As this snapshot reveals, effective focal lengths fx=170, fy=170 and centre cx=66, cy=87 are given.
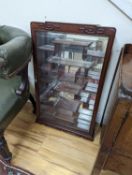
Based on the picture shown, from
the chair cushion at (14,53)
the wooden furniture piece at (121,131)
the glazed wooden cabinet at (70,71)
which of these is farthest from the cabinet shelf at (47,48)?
the wooden furniture piece at (121,131)

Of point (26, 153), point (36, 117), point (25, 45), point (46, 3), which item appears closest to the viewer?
point (25, 45)

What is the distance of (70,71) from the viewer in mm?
1131

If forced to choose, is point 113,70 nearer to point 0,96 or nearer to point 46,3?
point 46,3

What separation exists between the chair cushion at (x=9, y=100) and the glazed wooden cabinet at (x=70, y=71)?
0.22 meters

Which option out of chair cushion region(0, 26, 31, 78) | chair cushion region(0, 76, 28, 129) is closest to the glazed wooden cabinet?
chair cushion region(0, 26, 31, 78)

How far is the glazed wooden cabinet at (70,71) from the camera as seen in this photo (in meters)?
0.96

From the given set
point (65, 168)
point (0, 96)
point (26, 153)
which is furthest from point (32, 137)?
point (0, 96)

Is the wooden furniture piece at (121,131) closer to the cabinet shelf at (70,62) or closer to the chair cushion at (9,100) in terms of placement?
the cabinet shelf at (70,62)

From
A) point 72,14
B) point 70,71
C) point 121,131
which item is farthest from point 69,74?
point 121,131

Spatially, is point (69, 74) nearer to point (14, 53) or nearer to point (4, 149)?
point (14, 53)

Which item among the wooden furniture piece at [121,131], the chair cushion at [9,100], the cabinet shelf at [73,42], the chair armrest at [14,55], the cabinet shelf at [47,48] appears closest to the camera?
the wooden furniture piece at [121,131]

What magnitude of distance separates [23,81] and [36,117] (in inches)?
21.3

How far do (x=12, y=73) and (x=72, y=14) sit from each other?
19.8 inches

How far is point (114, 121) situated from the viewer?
65 centimetres
